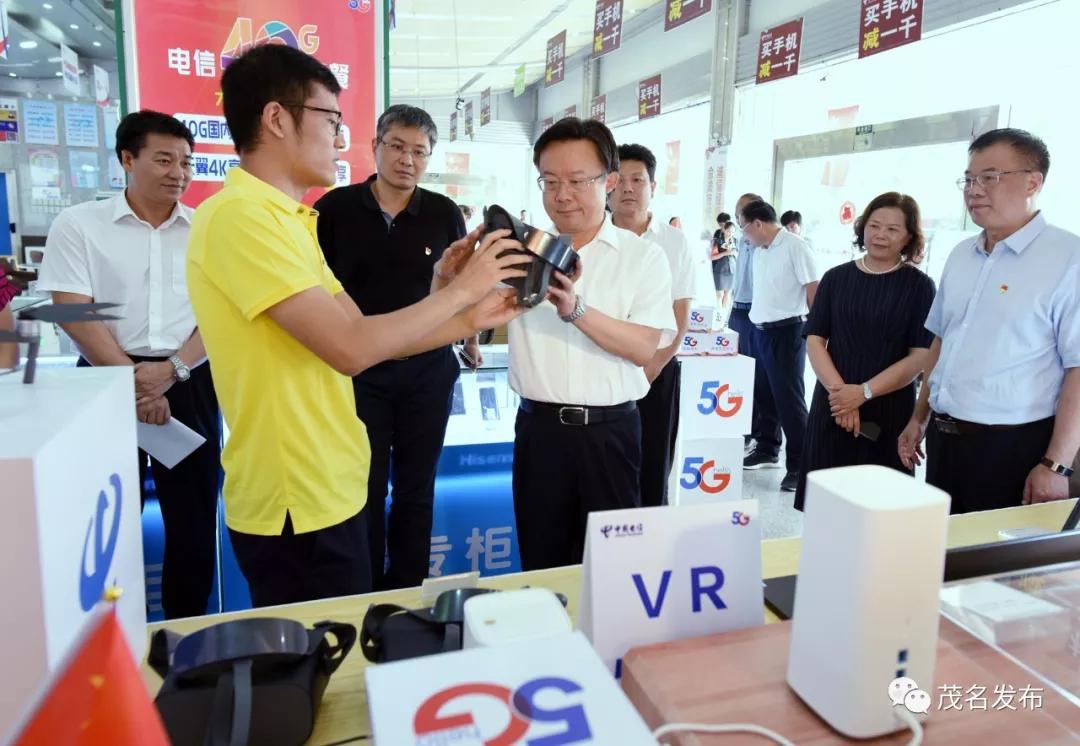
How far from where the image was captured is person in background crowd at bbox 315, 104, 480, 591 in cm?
221

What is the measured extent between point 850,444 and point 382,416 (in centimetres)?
171

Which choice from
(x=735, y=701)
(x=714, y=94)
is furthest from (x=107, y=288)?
(x=714, y=94)

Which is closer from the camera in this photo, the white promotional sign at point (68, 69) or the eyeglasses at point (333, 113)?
the eyeglasses at point (333, 113)

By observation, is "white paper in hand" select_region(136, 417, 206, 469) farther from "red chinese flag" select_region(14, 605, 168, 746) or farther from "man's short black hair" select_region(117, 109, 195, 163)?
"red chinese flag" select_region(14, 605, 168, 746)

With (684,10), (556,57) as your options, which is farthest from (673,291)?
(556,57)

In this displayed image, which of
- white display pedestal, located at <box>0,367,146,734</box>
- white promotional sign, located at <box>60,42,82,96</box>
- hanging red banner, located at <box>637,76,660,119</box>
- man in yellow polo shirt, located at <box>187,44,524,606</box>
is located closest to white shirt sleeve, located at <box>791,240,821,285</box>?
man in yellow polo shirt, located at <box>187,44,524,606</box>

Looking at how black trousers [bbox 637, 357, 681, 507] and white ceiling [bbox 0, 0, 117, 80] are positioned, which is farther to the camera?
white ceiling [bbox 0, 0, 117, 80]

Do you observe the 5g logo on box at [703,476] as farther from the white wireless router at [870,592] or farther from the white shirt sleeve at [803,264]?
the white wireless router at [870,592]

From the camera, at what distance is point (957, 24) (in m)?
4.84

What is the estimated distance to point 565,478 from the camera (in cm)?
179

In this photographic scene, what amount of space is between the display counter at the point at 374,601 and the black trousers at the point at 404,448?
3.47 feet

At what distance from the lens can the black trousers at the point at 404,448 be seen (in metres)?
2.20

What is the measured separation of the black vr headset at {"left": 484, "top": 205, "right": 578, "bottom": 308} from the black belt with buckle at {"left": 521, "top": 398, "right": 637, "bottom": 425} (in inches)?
16.3

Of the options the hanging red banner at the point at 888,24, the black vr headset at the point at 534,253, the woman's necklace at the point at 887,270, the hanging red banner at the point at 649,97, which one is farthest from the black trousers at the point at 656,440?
the hanging red banner at the point at 649,97
